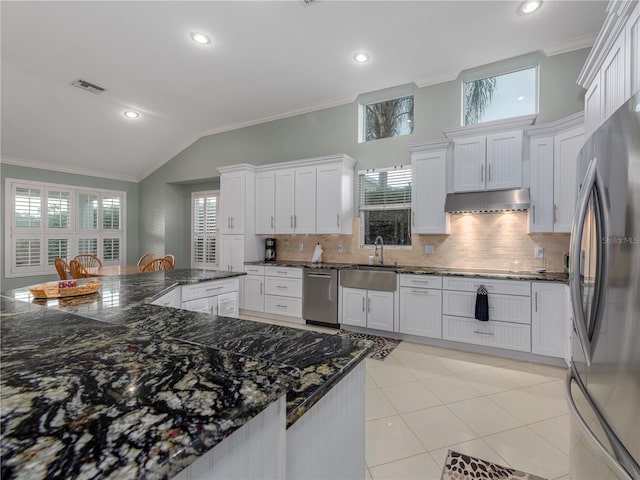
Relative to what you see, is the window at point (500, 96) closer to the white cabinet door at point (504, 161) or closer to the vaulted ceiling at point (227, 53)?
the vaulted ceiling at point (227, 53)

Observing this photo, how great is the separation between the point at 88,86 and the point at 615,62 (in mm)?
5768

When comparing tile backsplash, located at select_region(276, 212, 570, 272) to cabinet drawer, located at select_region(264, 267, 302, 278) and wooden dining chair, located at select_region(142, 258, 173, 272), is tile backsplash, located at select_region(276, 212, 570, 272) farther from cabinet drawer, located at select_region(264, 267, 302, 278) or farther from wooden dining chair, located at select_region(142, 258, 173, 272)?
wooden dining chair, located at select_region(142, 258, 173, 272)

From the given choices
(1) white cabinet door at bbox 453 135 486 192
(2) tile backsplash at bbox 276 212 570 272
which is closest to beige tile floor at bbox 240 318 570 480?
(2) tile backsplash at bbox 276 212 570 272

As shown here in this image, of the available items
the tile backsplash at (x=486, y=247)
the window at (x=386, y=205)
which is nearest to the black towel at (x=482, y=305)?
the tile backsplash at (x=486, y=247)

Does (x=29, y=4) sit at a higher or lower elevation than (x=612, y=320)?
higher

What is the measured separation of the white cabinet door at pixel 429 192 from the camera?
154 inches

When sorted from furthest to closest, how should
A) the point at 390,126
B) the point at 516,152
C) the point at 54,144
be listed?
1. the point at 54,144
2. the point at 390,126
3. the point at 516,152

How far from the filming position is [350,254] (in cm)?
487

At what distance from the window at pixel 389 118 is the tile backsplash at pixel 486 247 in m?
1.54

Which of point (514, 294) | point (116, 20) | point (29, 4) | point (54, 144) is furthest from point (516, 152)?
point (54, 144)

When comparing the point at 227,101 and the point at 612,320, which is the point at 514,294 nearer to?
the point at 612,320

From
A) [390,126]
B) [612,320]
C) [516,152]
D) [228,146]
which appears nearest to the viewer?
[612,320]

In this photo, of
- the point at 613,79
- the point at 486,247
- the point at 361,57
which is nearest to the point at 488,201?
the point at 486,247

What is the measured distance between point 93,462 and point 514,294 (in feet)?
12.1
